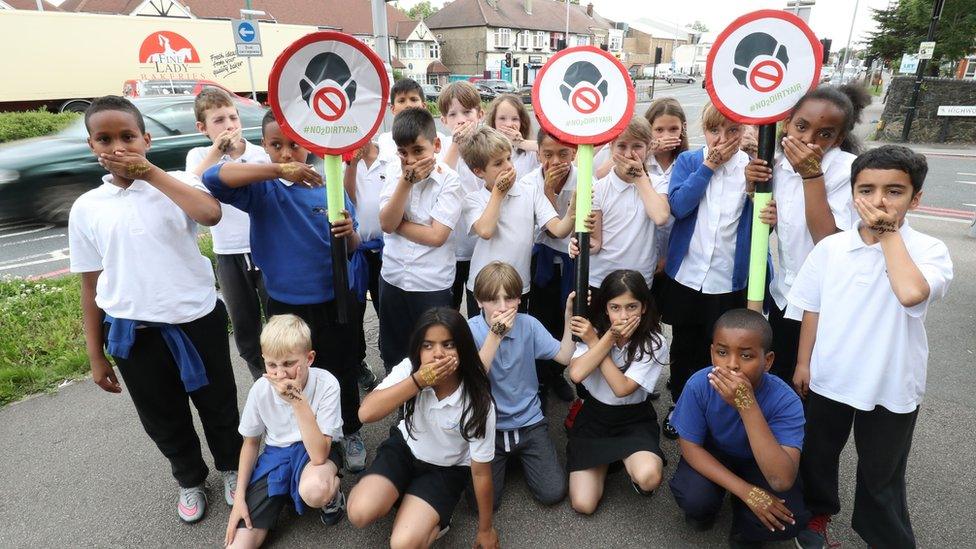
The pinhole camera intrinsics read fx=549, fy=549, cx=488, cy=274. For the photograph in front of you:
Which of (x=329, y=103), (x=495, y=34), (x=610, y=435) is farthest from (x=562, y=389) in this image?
(x=495, y=34)

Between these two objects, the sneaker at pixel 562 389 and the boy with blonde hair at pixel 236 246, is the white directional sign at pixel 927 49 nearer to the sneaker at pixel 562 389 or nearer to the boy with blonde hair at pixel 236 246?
the sneaker at pixel 562 389

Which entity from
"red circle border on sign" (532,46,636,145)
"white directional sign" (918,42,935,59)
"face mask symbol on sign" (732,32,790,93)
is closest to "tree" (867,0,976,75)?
"white directional sign" (918,42,935,59)

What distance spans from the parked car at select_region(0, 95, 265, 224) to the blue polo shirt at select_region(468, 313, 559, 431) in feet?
23.7

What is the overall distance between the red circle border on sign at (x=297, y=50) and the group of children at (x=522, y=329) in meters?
0.13

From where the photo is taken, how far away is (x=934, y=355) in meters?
4.03

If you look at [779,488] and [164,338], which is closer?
[779,488]

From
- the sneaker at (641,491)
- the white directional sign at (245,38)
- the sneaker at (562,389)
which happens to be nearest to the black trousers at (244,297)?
the sneaker at (562,389)

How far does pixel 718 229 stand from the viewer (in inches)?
111

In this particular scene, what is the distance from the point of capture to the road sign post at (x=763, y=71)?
2.34 m

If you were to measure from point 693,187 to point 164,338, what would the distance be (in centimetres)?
262

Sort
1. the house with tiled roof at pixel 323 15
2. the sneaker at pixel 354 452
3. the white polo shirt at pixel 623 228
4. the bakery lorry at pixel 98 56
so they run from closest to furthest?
the sneaker at pixel 354 452 → the white polo shirt at pixel 623 228 → the bakery lorry at pixel 98 56 → the house with tiled roof at pixel 323 15

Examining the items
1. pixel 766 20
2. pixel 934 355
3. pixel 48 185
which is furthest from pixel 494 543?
pixel 48 185

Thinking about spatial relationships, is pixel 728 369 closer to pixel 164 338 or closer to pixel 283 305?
pixel 283 305

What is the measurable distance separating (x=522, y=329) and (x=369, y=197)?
1.41 metres
